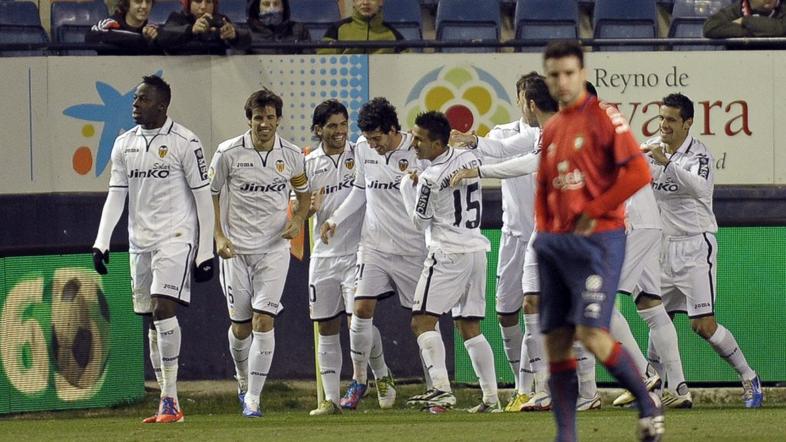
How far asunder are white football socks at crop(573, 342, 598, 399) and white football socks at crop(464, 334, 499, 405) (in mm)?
628

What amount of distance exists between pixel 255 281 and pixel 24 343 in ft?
6.31

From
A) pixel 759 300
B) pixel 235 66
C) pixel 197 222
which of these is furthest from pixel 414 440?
pixel 235 66

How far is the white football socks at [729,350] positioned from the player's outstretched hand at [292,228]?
322cm

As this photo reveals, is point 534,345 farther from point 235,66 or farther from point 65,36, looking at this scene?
point 65,36

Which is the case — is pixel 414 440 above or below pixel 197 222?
Result: below

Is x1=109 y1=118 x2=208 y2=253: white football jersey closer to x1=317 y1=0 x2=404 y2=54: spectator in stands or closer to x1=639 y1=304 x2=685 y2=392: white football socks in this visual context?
x1=639 y1=304 x2=685 y2=392: white football socks

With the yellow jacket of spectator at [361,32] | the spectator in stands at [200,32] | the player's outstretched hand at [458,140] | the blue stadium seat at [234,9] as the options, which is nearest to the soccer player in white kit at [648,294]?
the player's outstretched hand at [458,140]

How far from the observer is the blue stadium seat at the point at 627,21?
15.1 metres

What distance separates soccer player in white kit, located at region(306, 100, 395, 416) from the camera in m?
11.7

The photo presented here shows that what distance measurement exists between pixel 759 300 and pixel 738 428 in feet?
12.7

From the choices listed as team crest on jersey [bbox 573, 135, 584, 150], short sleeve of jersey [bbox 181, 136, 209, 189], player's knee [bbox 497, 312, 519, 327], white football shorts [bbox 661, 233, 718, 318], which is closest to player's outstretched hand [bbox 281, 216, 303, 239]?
short sleeve of jersey [bbox 181, 136, 209, 189]

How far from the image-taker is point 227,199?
37.3 feet

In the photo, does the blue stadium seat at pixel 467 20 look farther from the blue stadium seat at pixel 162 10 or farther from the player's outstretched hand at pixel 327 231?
the player's outstretched hand at pixel 327 231

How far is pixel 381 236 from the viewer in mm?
11570
